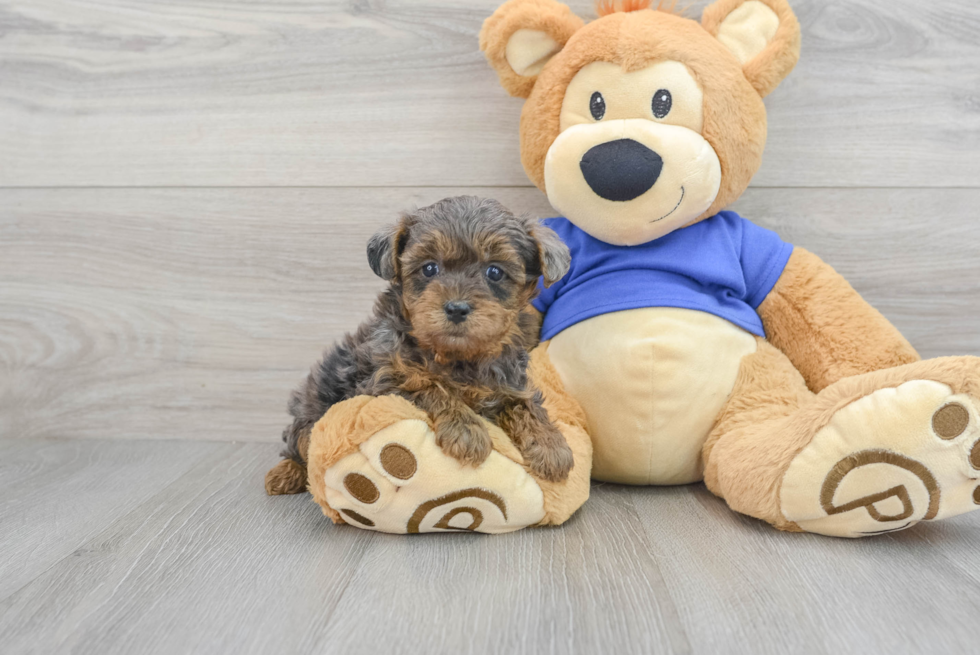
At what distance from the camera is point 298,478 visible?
1776 millimetres

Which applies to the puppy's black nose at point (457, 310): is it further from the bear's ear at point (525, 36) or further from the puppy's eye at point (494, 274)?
the bear's ear at point (525, 36)

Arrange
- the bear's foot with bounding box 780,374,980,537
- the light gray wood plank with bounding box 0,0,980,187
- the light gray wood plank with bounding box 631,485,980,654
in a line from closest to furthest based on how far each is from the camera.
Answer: the light gray wood plank with bounding box 631,485,980,654 < the bear's foot with bounding box 780,374,980,537 < the light gray wood plank with bounding box 0,0,980,187

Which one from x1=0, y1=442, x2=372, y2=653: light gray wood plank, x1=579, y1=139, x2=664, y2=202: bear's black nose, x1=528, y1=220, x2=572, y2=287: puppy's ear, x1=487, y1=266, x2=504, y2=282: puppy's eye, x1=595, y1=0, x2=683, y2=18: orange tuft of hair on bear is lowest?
x1=0, y1=442, x2=372, y2=653: light gray wood plank

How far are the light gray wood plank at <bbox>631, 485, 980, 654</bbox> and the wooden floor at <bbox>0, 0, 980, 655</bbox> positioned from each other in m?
0.05

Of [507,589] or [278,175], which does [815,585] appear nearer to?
[507,589]

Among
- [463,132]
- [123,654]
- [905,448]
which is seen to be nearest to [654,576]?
[905,448]

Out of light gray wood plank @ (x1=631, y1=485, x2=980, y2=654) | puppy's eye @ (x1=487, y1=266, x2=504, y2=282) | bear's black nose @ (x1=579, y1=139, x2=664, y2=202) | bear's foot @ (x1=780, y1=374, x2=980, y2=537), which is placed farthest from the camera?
bear's black nose @ (x1=579, y1=139, x2=664, y2=202)

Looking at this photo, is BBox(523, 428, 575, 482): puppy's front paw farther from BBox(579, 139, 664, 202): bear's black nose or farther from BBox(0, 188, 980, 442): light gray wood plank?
BBox(0, 188, 980, 442): light gray wood plank

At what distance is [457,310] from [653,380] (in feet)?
1.86

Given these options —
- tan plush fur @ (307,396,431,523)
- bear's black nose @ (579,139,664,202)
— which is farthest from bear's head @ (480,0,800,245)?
tan plush fur @ (307,396,431,523)

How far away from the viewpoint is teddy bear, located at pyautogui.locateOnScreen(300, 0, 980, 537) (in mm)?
1351

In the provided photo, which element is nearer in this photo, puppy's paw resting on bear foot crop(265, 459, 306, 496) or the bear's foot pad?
the bear's foot pad

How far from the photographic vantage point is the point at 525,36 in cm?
167

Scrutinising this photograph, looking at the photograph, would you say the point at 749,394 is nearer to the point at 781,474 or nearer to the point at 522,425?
the point at 781,474
